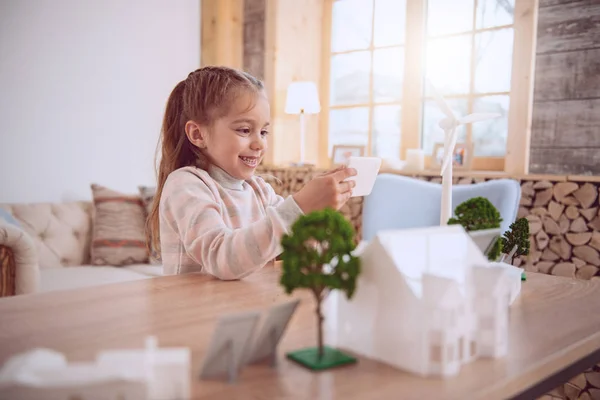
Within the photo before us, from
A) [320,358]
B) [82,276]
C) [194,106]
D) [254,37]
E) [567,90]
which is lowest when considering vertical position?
[82,276]

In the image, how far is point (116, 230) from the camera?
3.45 m

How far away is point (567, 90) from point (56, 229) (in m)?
3.12

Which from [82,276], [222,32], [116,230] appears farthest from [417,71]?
[82,276]

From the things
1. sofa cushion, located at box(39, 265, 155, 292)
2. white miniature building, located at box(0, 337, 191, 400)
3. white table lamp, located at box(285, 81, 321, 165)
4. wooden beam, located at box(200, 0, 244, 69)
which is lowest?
sofa cushion, located at box(39, 265, 155, 292)

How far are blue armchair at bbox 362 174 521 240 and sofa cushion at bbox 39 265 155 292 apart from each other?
1246mm

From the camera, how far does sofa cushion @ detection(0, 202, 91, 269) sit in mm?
3320

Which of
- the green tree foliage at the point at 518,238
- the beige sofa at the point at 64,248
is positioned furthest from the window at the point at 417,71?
the green tree foliage at the point at 518,238

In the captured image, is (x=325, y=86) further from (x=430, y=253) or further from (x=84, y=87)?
(x=430, y=253)

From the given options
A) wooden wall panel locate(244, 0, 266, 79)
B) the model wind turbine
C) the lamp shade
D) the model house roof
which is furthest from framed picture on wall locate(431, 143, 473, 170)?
the model house roof

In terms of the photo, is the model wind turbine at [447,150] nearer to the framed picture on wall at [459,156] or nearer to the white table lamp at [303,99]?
the framed picture on wall at [459,156]

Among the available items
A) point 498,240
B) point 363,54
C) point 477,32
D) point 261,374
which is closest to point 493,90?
point 477,32

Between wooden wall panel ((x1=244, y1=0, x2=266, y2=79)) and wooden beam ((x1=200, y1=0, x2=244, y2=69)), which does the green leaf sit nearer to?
wooden wall panel ((x1=244, y1=0, x2=266, y2=79))

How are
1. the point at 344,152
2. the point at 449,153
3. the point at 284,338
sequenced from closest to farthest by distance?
the point at 284,338 → the point at 449,153 → the point at 344,152

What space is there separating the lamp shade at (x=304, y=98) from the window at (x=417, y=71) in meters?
0.42
